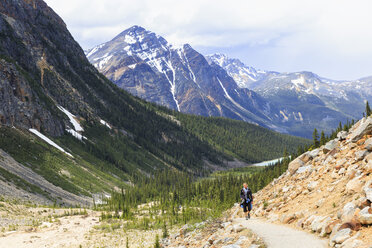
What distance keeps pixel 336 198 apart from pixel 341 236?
6.86 meters

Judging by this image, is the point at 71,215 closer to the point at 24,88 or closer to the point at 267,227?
the point at 267,227

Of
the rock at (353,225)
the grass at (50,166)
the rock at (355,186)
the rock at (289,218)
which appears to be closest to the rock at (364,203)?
the rock at (353,225)

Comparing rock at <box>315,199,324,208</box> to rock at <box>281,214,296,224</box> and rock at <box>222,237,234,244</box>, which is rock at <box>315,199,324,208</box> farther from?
rock at <box>222,237,234,244</box>

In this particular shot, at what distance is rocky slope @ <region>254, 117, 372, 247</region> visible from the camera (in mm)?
15533

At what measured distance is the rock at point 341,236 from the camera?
1517 centimetres

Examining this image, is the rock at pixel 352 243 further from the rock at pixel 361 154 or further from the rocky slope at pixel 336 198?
the rock at pixel 361 154

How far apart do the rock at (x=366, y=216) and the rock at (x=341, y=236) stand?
89cm

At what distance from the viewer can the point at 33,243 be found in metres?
42.1

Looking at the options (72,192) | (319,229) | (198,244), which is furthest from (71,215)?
(319,229)

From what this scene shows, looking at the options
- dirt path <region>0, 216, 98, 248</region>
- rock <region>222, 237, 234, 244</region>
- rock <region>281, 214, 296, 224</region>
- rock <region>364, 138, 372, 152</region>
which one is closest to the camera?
rock <region>222, 237, 234, 244</region>

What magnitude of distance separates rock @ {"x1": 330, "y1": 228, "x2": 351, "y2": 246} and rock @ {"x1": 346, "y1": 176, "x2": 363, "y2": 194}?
217 inches

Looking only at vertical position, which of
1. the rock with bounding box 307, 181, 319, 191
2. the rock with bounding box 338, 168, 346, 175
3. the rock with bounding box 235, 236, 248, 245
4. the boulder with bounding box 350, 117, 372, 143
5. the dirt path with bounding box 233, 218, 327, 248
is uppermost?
the boulder with bounding box 350, 117, 372, 143

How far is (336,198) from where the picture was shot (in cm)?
2152

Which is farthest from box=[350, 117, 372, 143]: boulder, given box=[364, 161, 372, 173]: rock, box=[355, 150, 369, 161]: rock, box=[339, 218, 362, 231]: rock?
box=[339, 218, 362, 231]: rock
